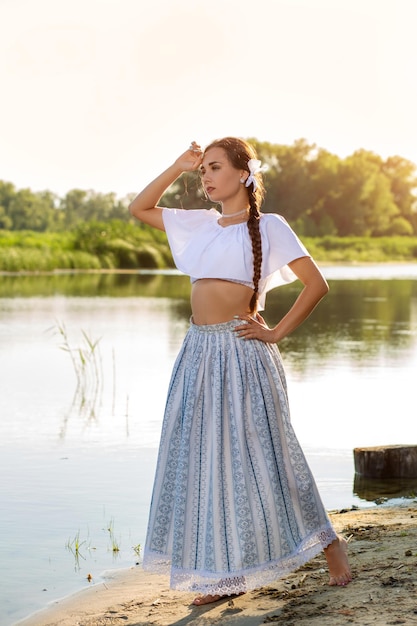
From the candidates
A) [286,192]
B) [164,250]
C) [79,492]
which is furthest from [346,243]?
[79,492]

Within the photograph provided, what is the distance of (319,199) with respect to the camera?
80.9 metres

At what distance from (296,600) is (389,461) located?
3.26 metres

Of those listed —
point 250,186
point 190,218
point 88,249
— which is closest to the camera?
point 250,186

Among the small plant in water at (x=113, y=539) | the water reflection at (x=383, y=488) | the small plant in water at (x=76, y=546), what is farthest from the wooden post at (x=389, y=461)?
the small plant in water at (x=76, y=546)

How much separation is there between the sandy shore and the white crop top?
42.3 inches

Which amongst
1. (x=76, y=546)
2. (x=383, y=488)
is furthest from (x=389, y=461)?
(x=76, y=546)

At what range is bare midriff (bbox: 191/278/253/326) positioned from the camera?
14.4 feet

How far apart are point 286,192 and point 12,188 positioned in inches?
807

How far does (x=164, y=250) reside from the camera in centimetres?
5500

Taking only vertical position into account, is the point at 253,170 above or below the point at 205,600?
above

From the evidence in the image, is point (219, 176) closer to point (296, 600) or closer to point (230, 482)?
point (230, 482)

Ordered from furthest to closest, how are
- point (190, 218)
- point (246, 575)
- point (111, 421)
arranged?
point (111, 421) → point (190, 218) → point (246, 575)

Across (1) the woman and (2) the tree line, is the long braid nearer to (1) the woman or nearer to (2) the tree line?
(1) the woman

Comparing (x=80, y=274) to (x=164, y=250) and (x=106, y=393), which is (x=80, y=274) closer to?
(x=164, y=250)
